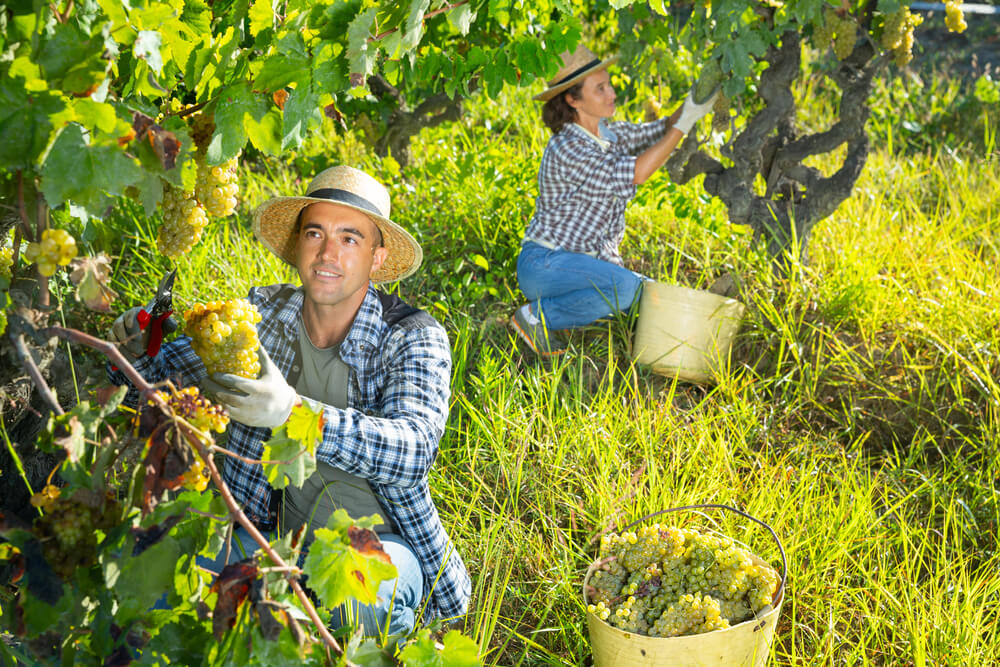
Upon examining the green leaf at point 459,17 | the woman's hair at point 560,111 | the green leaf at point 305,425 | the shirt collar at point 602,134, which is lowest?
the green leaf at point 305,425

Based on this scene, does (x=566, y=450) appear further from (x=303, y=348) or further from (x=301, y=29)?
(x=301, y=29)

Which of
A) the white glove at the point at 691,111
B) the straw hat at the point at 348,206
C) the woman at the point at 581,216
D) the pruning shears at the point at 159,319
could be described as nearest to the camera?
the pruning shears at the point at 159,319

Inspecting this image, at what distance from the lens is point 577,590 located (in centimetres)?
242

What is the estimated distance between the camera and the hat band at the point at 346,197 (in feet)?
7.48

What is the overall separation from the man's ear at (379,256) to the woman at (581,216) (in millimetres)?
1178

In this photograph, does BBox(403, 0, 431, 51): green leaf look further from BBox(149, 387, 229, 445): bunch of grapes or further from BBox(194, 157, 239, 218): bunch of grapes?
BBox(149, 387, 229, 445): bunch of grapes

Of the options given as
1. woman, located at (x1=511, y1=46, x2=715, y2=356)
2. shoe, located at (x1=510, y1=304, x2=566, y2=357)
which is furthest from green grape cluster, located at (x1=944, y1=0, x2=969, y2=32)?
shoe, located at (x1=510, y1=304, x2=566, y2=357)

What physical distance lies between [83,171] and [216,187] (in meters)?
0.33

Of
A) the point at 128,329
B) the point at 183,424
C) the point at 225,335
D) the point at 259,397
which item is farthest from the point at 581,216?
the point at 183,424

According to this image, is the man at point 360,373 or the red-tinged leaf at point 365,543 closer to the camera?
the red-tinged leaf at point 365,543

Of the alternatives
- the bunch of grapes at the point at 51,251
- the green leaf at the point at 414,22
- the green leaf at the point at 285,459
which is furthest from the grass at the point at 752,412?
Answer: the bunch of grapes at the point at 51,251

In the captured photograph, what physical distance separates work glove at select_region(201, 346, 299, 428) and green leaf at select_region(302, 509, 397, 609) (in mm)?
440

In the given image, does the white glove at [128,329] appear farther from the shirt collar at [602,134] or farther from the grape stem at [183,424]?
the shirt collar at [602,134]

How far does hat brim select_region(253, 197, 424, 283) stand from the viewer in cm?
240
